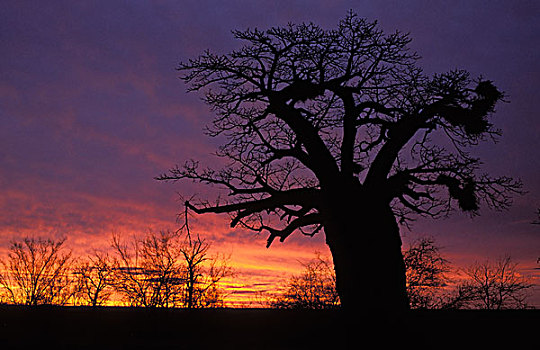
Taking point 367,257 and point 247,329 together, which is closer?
point 247,329

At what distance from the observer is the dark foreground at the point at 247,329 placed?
19.5ft

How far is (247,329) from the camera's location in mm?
7062

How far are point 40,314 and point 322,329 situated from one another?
13.4ft

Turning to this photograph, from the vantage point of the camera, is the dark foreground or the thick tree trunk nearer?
the dark foreground

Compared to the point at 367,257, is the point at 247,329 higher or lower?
lower

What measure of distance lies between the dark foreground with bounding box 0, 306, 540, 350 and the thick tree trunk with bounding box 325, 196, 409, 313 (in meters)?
0.35

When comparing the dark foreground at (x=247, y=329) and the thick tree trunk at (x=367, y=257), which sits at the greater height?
the thick tree trunk at (x=367, y=257)

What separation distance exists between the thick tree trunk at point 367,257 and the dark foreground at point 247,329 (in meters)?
0.35

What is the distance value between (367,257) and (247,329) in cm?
289

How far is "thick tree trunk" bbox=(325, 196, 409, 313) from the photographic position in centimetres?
868

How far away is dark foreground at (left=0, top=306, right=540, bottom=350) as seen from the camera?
5953 mm

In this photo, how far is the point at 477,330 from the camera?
7426 mm

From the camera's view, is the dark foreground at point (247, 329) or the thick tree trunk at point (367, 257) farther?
the thick tree trunk at point (367, 257)

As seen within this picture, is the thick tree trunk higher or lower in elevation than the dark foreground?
higher
